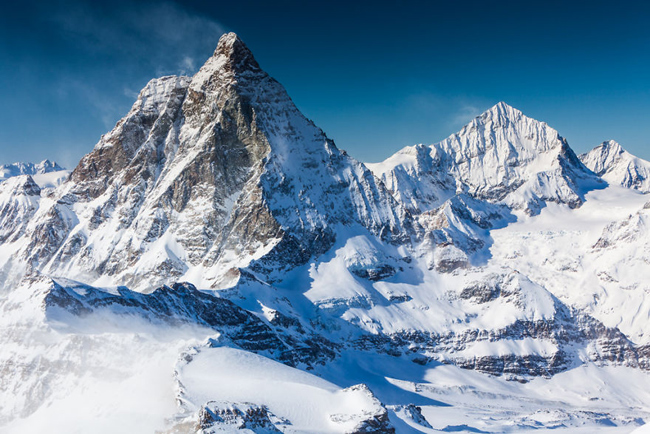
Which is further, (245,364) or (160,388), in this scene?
(245,364)

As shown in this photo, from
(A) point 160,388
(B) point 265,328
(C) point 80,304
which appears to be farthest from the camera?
(B) point 265,328

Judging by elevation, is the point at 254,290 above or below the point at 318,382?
above

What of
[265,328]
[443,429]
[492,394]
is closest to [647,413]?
[492,394]

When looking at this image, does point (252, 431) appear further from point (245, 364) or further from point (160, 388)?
point (245, 364)

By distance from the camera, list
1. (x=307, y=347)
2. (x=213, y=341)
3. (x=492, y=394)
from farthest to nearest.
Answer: (x=492, y=394) < (x=307, y=347) < (x=213, y=341)

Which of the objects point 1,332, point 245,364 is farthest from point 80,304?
point 245,364

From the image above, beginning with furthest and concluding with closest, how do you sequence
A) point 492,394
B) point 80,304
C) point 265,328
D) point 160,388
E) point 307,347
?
point 492,394, point 307,347, point 265,328, point 80,304, point 160,388

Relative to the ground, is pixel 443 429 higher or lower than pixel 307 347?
lower

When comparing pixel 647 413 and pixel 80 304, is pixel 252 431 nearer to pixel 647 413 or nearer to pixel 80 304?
pixel 80 304

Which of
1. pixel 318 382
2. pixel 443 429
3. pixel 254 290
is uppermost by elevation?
pixel 254 290
